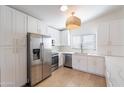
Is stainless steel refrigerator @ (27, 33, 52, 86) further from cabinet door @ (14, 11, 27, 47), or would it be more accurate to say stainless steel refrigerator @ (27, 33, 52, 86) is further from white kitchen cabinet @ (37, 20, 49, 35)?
white kitchen cabinet @ (37, 20, 49, 35)

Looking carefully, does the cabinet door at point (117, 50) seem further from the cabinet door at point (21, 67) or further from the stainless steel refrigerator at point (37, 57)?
the cabinet door at point (21, 67)

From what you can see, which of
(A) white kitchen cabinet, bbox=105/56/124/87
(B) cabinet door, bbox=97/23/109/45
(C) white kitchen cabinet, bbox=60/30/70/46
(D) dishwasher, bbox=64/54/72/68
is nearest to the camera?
(A) white kitchen cabinet, bbox=105/56/124/87

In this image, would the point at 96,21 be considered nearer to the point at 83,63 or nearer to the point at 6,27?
the point at 83,63

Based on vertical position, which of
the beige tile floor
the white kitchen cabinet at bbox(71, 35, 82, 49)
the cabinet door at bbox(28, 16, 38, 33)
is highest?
the cabinet door at bbox(28, 16, 38, 33)

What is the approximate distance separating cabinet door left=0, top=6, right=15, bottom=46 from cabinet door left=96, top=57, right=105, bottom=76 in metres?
3.17

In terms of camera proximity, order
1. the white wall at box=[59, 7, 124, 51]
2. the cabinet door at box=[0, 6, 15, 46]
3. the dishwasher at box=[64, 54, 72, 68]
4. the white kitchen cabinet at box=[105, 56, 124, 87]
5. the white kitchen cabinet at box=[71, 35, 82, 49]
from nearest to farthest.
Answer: the white kitchen cabinet at box=[105, 56, 124, 87]
the cabinet door at box=[0, 6, 15, 46]
the white wall at box=[59, 7, 124, 51]
the dishwasher at box=[64, 54, 72, 68]
the white kitchen cabinet at box=[71, 35, 82, 49]

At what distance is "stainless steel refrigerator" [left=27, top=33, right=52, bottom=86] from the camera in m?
2.56

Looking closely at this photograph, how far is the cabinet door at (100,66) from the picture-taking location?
3.49 m

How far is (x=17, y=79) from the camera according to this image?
2342mm

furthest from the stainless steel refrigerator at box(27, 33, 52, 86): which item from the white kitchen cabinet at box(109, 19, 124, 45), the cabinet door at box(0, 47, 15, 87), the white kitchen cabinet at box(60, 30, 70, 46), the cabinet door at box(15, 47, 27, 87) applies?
the white kitchen cabinet at box(109, 19, 124, 45)

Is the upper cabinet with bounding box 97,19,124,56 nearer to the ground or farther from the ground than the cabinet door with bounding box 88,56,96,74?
farther from the ground

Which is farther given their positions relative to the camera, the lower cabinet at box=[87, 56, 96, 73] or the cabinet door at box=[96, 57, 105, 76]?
the lower cabinet at box=[87, 56, 96, 73]

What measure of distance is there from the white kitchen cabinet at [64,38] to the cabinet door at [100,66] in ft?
6.78

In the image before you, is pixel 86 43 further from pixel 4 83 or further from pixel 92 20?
pixel 4 83
